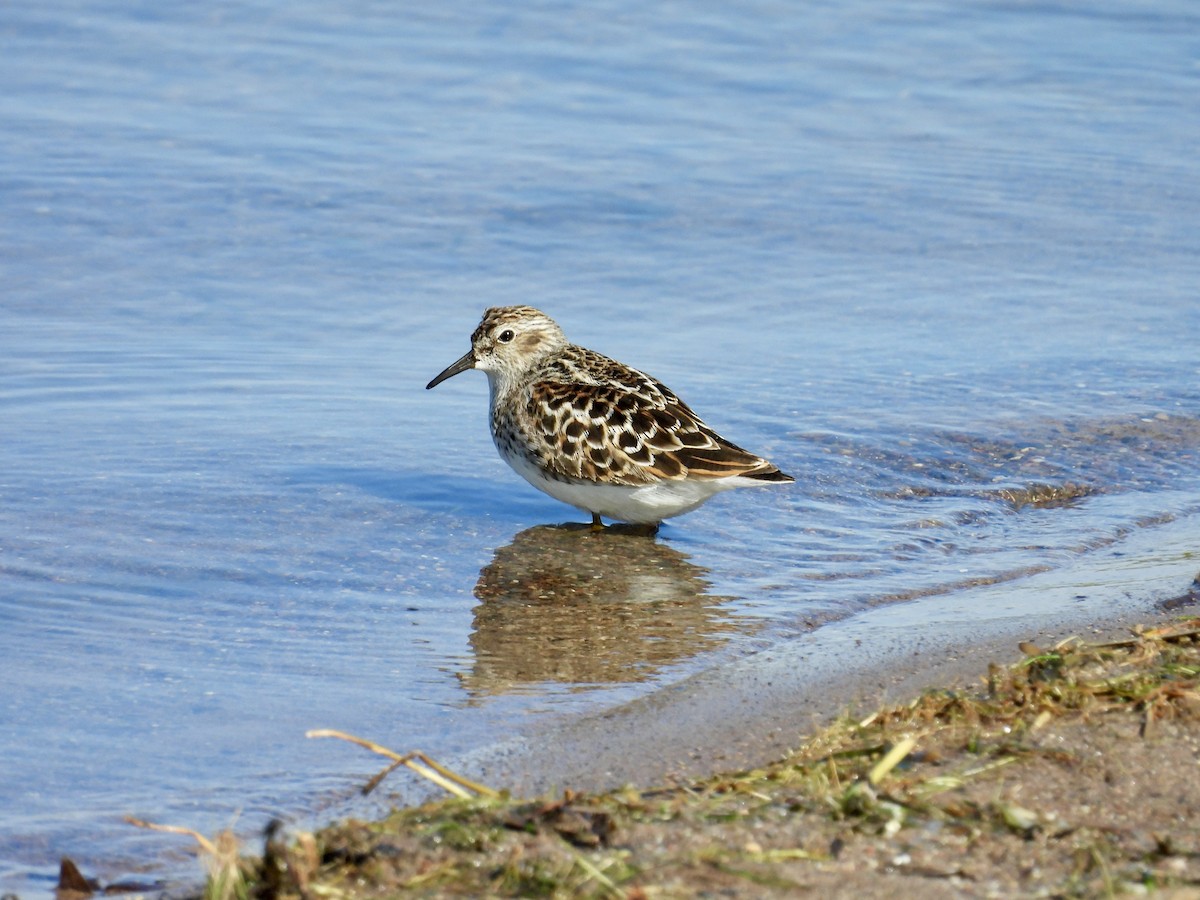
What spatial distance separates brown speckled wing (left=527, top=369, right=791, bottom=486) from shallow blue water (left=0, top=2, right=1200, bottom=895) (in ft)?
1.31

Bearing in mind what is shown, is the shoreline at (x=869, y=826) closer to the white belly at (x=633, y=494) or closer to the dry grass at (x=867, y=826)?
the dry grass at (x=867, y=826)

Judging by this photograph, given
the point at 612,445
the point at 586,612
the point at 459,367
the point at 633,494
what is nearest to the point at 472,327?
the point at 459,367

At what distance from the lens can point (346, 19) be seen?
1642cm

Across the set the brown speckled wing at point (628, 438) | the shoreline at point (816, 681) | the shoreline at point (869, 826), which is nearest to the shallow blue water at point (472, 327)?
the shoreline at point (816, 681)

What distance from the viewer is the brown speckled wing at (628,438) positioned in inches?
292

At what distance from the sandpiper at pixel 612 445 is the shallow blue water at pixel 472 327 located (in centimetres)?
31

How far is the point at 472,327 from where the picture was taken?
10305mm

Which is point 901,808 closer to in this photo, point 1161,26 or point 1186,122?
point 1186,122

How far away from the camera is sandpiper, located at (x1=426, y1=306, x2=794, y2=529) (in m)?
7.45

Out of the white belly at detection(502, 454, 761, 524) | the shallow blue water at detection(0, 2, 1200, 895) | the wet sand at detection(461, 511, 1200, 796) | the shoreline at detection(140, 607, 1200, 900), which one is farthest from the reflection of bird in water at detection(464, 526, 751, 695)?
the shoreline at detection(140, 607, 1200, 900)

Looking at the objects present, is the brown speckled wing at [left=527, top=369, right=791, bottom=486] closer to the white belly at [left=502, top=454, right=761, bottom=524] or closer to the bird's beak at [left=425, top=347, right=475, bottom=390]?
the white belly at [left=502, top=454, right=761, bottom=524]

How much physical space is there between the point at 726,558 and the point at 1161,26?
39.5ft

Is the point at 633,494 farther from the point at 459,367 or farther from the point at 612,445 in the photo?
the point at 459,367

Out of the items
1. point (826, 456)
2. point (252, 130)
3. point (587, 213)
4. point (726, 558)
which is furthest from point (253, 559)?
point (252, 130)
